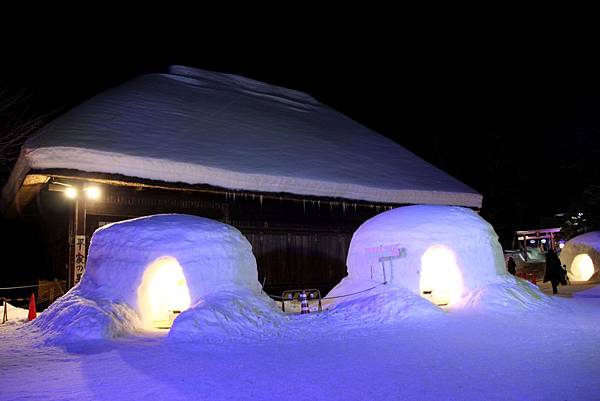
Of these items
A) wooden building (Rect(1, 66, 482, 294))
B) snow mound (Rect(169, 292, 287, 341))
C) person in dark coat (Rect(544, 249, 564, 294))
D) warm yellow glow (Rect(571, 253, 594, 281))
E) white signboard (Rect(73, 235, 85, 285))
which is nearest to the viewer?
snow mound (Rect(169, 292, 287, 341))

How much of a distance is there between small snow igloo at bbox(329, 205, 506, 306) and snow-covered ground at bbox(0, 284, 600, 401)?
1853mm

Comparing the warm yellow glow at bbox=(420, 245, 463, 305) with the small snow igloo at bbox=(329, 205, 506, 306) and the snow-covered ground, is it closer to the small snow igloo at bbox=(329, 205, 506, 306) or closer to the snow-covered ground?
the small snow igloo at bbox=(329, 205, 506, 306)

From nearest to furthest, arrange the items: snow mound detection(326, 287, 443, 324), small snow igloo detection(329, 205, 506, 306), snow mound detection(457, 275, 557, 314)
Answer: snow mound detection(326, 287, 443, 324) < snow mound detection(457, 275, 557, 314) < small snow igloo detection(329, 205, 506, 306)

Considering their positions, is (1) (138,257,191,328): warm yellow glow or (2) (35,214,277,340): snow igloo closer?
(2) (35,214,277,340): snow igloo

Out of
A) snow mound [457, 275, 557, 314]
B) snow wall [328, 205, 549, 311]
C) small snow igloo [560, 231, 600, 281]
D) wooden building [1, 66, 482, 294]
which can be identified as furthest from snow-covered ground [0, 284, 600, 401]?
small snow igloo [560, 231, 600, 281]

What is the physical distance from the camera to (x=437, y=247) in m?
10.2

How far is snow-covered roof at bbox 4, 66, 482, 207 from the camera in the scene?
10367 millimetres

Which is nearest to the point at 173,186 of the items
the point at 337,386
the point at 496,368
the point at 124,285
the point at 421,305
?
the point at 124,285

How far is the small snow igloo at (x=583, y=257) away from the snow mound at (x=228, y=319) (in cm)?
1589

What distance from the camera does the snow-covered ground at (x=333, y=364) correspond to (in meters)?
4.34

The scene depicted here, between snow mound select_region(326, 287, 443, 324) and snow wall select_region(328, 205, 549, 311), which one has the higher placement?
snow wall select_region(328, 205, 549, 311)

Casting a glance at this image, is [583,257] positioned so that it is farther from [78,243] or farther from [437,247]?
[78,243]

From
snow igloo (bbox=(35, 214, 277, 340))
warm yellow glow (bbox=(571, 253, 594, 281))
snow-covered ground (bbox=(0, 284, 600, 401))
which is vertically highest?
snow igloo (bbox=(35, 214, 277, 340))

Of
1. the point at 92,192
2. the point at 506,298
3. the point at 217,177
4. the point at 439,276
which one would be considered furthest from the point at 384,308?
the point at 92,192
